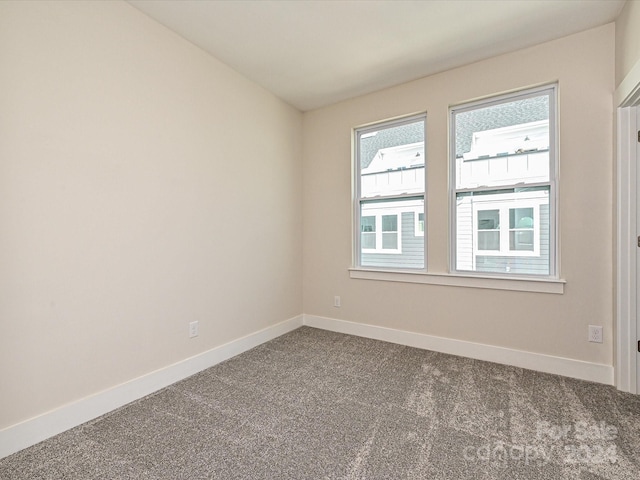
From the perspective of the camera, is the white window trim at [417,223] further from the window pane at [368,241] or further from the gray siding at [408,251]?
the window pane at [368,241]

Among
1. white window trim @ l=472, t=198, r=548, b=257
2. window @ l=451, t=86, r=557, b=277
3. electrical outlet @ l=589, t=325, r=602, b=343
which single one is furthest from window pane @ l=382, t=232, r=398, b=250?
electrical outlet @ l=589, t=325, r=602, b=343

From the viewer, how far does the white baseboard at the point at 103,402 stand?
161cm

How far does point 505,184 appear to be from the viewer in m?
2.72

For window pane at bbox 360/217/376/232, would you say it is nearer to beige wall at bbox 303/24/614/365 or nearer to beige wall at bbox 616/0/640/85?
beige wall at bbox 303/24/614/365

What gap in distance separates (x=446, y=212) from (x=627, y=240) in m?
A: 1.26

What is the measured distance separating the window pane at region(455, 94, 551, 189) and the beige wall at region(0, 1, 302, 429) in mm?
2103

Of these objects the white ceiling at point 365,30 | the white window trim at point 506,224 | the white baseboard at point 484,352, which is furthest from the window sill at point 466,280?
the white ceiling at point 365,30

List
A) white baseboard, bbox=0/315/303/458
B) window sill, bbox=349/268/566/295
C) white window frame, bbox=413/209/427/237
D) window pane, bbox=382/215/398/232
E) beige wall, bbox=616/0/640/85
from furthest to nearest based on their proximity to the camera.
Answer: window pane, bbox=382/215/398/232, white window frame, bbox=413/209/427/237, window sill, bbox=349/268/566/295, beige wall, bbox=616/0/640/85, white baseboard, bbox=0/315/303/458

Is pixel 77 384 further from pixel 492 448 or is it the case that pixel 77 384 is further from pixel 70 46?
pixel 492 448

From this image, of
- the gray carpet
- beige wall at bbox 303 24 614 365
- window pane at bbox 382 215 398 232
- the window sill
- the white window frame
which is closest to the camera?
the gray carpet

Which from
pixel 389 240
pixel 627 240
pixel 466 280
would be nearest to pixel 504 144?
pixel 627 240

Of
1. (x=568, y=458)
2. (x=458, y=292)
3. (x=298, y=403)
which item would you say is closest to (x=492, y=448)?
(x=568, y=458)

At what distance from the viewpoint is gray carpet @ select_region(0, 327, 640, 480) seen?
147cm

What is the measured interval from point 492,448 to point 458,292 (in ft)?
4.86
